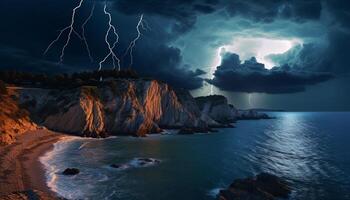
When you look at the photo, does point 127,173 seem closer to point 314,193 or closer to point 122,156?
→ point 122,156

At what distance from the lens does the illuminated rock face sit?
80156mm

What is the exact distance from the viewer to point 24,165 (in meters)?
40.4

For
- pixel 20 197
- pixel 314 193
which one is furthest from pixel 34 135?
pixel 314 193

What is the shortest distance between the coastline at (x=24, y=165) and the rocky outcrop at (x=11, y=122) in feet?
4.26

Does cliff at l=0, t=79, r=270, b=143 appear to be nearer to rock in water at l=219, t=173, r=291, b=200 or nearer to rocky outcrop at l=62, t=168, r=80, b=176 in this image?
rocky outcrop at l=62, t=168, r=80, b=176

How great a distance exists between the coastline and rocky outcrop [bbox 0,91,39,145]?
1300mm

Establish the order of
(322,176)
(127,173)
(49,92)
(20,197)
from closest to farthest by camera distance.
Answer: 1. (20,197)
2. (127,173)
3. (322,176)
4. (49,92)

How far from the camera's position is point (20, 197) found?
24.7 m

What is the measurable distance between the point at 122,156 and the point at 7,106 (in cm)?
2749

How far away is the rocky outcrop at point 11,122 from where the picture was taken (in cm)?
5234

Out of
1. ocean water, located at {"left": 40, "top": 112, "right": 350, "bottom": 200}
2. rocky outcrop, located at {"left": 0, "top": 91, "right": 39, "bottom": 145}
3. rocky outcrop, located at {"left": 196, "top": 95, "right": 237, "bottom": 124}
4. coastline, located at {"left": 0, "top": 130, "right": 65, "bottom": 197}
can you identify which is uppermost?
rocky outcrop, located at {"left": 196, "top": 95, "right": 237, "bottom": 124}

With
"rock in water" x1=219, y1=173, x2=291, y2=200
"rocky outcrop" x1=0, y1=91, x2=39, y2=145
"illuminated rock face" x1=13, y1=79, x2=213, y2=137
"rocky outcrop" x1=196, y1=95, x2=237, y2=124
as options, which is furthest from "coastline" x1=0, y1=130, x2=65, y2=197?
"rocky outcrop" x1=196, y1=95, x2=237, y2=124

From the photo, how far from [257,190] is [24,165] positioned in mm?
26711

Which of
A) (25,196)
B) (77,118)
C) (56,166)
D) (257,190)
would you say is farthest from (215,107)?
(25,196)
